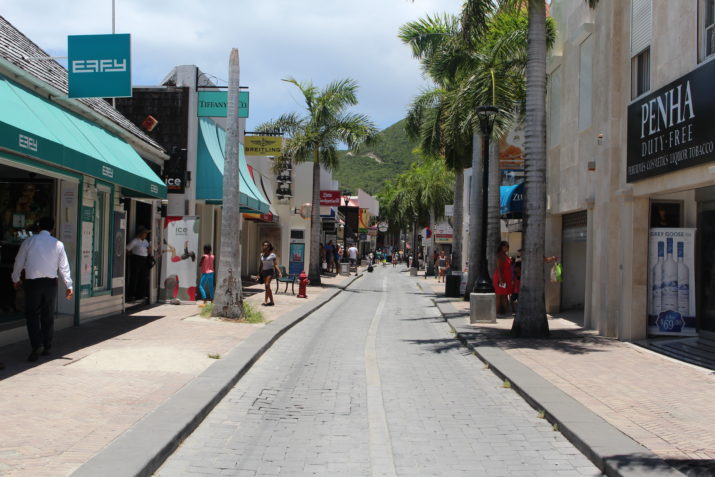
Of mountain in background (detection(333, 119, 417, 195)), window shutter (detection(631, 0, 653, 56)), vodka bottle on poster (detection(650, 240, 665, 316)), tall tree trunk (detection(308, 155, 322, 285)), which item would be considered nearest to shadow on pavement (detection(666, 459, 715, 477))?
vodka bottle on poster (detection(650, 240, 665, 316))

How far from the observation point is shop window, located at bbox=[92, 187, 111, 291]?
559 inches

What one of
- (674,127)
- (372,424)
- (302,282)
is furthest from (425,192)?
(372,424)

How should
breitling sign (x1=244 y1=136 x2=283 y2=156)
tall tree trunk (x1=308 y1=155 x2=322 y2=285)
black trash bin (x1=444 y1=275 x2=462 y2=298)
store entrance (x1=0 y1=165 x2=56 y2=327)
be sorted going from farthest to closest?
tall tree trunk (x1=308 y1=155 x2=322 y2=285) < black trash bin (x1=444 y1=275 x2=462 y2=298) < breitling sign (x1=244 y1=136 x2=283 y2=156) < store entrance (x1=0 y1=165 x2=56 y2=327)

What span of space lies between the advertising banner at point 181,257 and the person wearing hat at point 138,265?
0.57 m

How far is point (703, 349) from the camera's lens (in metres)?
11.9

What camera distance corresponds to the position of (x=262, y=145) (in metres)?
25.1

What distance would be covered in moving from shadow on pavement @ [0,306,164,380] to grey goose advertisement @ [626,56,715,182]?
381 inches

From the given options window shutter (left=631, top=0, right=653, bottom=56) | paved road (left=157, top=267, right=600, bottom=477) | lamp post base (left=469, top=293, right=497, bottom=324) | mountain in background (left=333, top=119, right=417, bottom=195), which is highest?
mountain in background (left=333, top=119, right=417, bottom=195)

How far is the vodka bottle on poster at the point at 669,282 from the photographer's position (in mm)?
12859

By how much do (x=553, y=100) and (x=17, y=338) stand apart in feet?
49.9

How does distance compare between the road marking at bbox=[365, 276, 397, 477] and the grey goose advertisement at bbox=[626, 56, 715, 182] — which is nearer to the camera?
the road marking at bbox=[365, 276, 397, 477]

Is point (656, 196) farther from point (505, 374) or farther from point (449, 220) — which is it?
point (449, 220)

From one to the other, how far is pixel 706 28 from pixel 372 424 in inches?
324

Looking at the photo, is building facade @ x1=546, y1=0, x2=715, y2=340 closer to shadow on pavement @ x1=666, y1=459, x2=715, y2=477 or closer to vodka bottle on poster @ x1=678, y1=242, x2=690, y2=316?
vodka bottle on poster @ x1=678, y1=242, x2=690, y2=316
